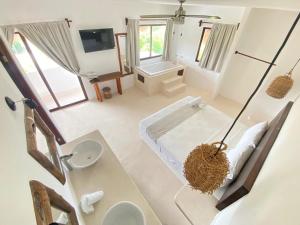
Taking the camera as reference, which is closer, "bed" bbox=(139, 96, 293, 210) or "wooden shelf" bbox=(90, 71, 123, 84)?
"bed" bbox=(139, 96, 293, 210)

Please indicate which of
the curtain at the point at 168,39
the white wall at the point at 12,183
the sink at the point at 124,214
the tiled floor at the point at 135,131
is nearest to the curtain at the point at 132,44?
the tiled floor at the point at 135,131

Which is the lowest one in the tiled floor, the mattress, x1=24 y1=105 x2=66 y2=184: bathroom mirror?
the tiled floor

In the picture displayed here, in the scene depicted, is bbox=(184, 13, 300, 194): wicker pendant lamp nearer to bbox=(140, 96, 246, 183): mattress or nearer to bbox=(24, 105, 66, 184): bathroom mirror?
bbox=(24, 105, 66, 184): bathroom mirror

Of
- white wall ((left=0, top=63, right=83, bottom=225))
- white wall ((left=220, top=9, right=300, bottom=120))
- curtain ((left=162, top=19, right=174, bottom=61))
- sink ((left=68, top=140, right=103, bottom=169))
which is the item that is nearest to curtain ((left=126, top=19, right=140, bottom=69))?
curtain ((left=162, top=19, right=174, bottom=61))

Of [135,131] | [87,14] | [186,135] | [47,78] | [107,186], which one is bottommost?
[135,131]

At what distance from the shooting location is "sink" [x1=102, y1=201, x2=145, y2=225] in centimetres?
109

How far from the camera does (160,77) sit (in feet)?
14.0

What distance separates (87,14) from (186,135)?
3.30 metres

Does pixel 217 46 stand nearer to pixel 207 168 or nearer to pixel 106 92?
pixel 106 92

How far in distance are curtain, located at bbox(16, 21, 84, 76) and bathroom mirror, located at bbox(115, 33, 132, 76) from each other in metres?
1.19

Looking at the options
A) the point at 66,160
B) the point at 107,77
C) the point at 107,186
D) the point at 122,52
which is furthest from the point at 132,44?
the point at 107,186

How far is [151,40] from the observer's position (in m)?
4.59

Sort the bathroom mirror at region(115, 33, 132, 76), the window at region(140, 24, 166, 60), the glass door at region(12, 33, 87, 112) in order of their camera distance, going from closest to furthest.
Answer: the glass door at region(12, 33, 87, 112) → the bathroom mirror at region(115, 33, 132, 76) → the window at region(140, 24, 166, 60)

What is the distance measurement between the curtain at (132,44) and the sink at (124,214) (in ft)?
12.4
